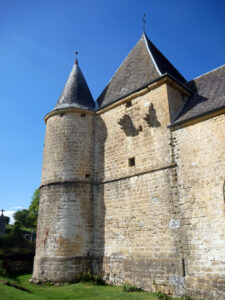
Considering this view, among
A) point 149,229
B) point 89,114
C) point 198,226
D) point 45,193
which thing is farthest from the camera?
point 89,114

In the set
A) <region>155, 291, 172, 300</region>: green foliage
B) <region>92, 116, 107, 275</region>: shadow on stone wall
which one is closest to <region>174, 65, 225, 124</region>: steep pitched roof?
<region>92, 116, 107, 275</region>: shadow on stone wall

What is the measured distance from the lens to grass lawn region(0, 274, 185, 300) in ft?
24.2

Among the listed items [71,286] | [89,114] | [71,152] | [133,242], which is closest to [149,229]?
[133,242]

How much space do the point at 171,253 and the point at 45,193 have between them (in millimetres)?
6101

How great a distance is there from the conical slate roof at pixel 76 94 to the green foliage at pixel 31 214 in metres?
17.0

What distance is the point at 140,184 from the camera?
9.83 meters

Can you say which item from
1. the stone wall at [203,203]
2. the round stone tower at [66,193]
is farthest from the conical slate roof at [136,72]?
the stone wall at [203,203]

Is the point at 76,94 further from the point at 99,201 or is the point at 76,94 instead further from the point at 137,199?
the point at 137,199

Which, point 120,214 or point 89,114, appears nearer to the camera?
point 120,214

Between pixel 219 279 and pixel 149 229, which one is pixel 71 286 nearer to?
pixel 149 229

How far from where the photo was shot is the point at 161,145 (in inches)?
381

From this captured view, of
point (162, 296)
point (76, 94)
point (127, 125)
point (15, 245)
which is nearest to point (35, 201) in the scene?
point (15, 245)

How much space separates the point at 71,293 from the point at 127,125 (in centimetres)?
684

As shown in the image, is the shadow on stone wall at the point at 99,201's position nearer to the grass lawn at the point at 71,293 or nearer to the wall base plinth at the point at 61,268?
the wall base plinth at the point at 61,268
